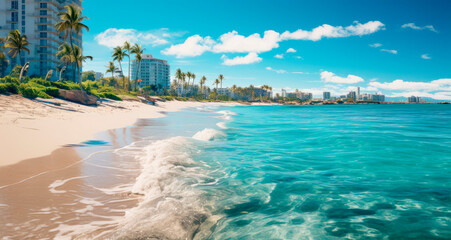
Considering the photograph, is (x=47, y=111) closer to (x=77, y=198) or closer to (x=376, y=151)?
(x=77, y=198)

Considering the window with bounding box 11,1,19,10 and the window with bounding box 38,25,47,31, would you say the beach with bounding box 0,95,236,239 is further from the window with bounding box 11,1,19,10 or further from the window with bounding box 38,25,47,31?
the window with bounding box 11,1,19,10

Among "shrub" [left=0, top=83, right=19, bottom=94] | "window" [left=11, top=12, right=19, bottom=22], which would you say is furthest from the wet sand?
"window" [left=11, top=12, right=19, bottom=22]

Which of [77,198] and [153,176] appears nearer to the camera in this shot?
[77,198]

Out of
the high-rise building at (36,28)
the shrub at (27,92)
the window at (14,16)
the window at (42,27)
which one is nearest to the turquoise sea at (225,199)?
the shrub at (27,92)

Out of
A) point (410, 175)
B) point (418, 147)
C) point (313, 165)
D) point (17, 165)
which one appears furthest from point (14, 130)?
point (418, 147)

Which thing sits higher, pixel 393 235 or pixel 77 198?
pixel 77 198

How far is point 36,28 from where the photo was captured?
82.8 metres

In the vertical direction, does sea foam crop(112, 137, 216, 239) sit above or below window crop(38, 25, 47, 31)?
below

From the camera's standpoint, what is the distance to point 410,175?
24.8ft

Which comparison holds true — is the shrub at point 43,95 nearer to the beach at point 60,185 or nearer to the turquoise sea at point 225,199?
the beach at point 60,185

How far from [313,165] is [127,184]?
643 centimetres

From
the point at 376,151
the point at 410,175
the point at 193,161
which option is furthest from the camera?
the point at 376,151

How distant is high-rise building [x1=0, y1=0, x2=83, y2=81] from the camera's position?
267 feet

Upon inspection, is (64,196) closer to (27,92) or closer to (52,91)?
(27,92)
